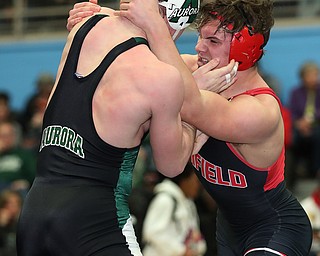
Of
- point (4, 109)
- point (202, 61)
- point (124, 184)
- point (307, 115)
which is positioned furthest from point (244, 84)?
point (4, 109)

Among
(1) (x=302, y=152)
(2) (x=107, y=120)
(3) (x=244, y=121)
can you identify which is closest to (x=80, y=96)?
(2) (x=107, y=120)

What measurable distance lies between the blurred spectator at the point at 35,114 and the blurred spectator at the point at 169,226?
2.83 m

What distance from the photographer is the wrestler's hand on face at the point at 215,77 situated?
481 cm

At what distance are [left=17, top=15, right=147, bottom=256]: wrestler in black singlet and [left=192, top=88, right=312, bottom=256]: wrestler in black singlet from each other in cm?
75

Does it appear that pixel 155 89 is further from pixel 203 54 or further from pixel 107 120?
pixel 203 54

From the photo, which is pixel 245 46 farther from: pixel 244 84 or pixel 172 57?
pixel 172 57

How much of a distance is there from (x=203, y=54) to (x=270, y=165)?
686 mm

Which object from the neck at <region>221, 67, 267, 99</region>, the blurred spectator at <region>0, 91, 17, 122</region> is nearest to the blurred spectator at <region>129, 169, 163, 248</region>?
the blurred spectator at <region>0, 91, 17, 122</region>

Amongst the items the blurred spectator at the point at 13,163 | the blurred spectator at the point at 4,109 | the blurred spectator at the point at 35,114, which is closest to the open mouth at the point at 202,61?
the blurred spectator at the point at 13,163

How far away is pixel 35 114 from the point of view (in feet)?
37.3

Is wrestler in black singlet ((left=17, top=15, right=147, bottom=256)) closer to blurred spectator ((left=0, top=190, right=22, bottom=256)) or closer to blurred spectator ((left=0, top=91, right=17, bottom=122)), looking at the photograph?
blurred spectator ((left=0, top=190, right=22, bottom=256))

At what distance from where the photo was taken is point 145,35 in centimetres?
449

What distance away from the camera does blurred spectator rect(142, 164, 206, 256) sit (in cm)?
791

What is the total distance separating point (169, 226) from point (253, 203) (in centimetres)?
294
